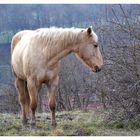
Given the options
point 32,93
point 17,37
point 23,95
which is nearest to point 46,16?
point 17,37

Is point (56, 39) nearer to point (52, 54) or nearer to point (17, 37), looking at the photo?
point (52, 54)

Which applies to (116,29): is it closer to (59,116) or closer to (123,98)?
(123,98)

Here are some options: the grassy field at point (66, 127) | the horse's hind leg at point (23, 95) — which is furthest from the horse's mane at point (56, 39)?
the grassy field at point (66, 127)

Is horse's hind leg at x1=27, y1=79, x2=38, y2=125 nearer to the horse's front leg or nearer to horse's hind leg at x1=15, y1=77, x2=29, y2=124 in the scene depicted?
the horse's front leg

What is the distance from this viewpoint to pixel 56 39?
22.7ft

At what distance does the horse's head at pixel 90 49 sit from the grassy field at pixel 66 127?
816mm

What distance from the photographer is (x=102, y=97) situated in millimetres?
7793

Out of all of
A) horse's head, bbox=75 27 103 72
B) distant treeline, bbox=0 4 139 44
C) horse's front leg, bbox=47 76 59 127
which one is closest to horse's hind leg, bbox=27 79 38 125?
horse's front leg, bbox=47 76 59 127

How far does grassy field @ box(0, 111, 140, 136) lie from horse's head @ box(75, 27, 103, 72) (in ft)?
2.68

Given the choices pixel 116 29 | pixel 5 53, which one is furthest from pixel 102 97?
pixel 5 53

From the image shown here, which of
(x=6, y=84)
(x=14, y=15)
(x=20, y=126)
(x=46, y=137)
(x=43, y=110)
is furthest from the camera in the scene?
(x=43, y=110)

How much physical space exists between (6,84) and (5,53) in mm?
590

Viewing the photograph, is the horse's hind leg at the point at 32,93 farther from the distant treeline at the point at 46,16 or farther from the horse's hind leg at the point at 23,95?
the distant treeline at the point at 46,16

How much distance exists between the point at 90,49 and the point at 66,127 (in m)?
1.09
